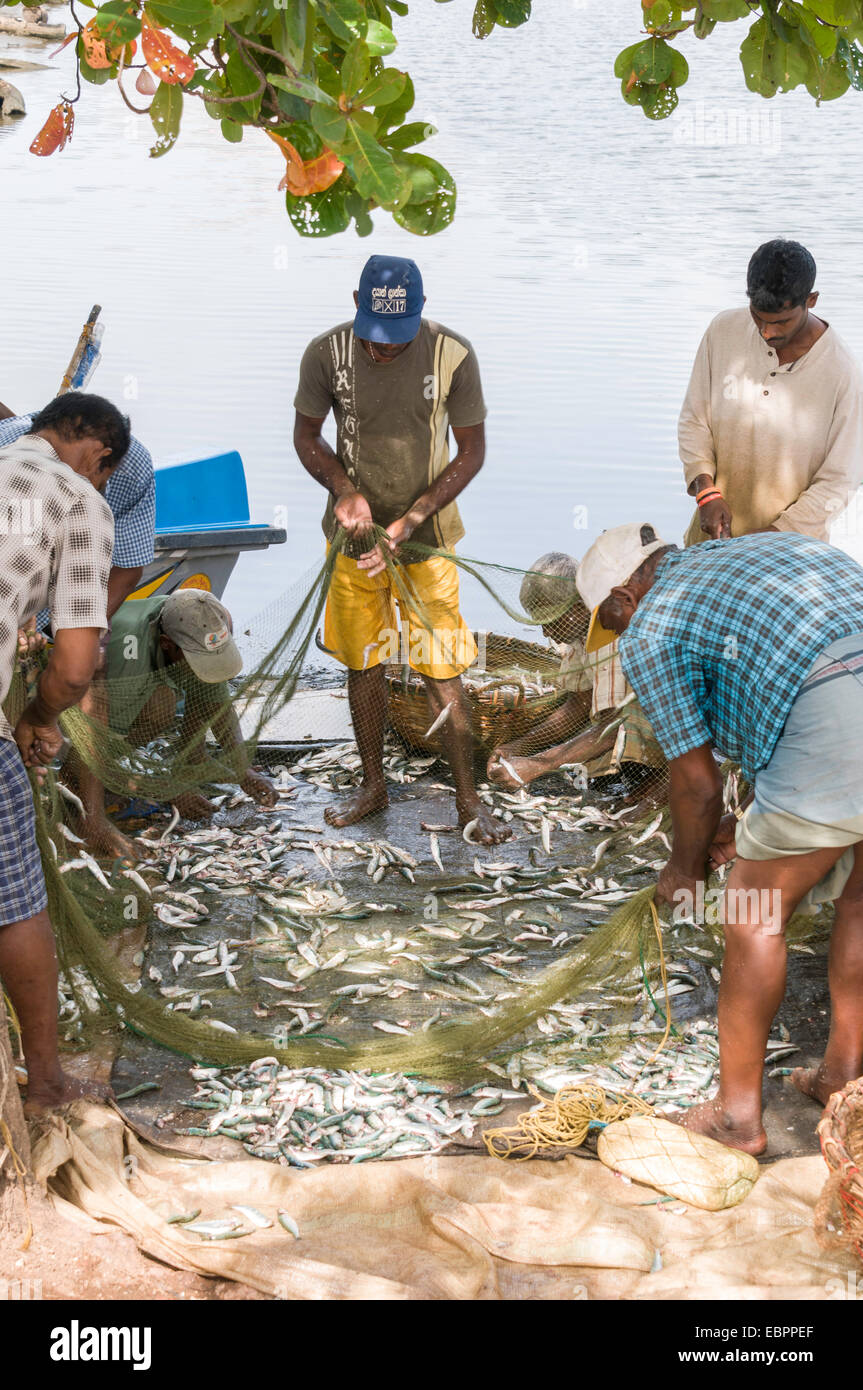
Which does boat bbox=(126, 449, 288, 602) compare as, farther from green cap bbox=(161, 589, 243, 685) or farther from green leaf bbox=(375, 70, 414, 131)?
green leaf bbox=(375, 70, 414, 131)

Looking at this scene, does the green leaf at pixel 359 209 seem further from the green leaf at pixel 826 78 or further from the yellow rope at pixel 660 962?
the yellow rope at pixel 660 962

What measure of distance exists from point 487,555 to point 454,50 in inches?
1139

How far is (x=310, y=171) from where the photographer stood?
9.41ft

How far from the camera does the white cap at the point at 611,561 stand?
3.74 metres

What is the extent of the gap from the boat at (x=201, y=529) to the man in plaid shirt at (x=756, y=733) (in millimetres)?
3184

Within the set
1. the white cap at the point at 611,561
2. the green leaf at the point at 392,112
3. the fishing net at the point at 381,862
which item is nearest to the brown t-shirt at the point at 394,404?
the fishing net at the point at 381,862

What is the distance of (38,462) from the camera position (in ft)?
11.5

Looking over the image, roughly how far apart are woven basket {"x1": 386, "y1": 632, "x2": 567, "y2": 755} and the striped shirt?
266 centimetres

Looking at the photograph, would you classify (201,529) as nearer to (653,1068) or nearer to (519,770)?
(519,770)

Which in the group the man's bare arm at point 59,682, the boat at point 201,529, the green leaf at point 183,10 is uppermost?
the green leaf at point 183,10

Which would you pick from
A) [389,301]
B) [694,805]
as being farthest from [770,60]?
[389,301]

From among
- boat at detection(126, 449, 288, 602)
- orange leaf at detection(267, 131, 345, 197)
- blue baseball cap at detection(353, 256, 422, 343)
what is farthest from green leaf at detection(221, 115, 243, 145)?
boat at detection(126, 449, 288, 602)

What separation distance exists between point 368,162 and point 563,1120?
2.51 metres

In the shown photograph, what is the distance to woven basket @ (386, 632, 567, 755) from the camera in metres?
5.98
